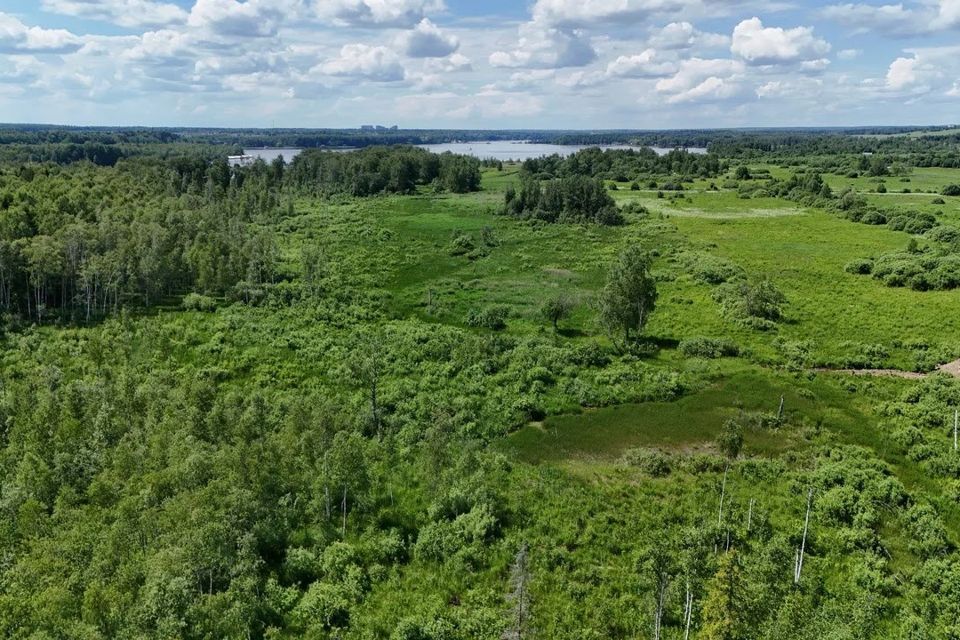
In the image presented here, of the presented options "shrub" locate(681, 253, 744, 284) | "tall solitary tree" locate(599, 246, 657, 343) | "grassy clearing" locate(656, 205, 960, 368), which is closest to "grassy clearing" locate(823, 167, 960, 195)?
"grassy clearing" locate(656, 205, 960, 368)

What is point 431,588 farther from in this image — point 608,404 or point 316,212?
point 316,212

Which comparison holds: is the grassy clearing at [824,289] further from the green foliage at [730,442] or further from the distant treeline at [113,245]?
the distant treeline at [113,245]

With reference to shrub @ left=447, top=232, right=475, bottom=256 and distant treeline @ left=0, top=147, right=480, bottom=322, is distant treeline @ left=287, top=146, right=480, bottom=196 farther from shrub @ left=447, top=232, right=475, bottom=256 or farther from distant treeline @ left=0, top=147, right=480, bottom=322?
shrub @ left=447, top=232, right=475, bottom=256

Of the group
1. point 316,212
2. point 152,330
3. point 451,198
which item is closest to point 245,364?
point 152,330

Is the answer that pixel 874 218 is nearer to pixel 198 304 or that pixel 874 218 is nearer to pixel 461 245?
pixel 461 245

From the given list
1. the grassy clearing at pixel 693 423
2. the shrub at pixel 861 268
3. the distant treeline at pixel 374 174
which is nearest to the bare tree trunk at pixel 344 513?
the grassy clearing at pixel 693 423

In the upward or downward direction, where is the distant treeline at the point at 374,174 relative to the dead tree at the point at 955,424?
upward
